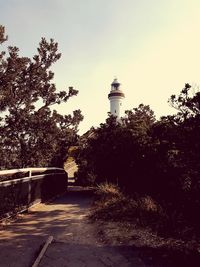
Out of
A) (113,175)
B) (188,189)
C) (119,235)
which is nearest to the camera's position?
(119,235)

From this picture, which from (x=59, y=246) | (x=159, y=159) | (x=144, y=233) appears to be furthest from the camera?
(x=159, y=159)

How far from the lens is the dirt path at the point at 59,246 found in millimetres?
5156

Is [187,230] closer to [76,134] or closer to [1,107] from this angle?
[1,107]

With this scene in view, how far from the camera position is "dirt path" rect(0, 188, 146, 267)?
203 inches

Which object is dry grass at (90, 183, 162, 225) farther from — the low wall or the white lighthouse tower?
the white lighthouse tower

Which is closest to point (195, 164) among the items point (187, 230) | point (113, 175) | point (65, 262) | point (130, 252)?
point (187, 230)

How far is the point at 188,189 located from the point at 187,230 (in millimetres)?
2509

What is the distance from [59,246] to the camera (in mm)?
5949

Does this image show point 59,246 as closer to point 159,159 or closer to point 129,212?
point 129,212

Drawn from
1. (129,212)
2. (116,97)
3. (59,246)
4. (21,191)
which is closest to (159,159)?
(129,212)

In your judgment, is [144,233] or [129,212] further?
[129,212]

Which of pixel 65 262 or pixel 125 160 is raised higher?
pixel 125 160

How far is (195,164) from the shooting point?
7238 mm

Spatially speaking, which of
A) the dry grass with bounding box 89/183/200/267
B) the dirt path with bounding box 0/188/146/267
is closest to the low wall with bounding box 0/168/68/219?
the dirt path with bounding box 0/188/146/267
